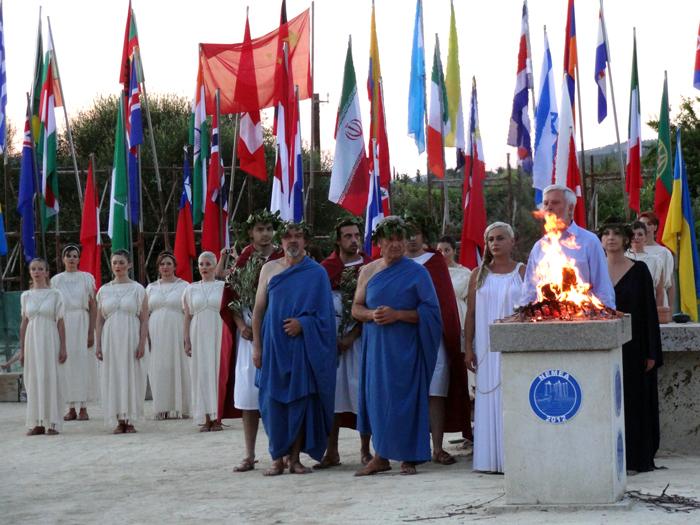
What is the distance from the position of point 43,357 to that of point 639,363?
7.31 metres

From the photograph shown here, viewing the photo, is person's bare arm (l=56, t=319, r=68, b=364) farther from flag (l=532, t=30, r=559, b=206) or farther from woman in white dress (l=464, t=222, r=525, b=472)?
flag (l=532, t=30, r=559, b=206)

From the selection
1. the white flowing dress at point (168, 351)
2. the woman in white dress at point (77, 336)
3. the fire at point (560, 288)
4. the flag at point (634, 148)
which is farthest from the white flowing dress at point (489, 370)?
the flag at point (634, 148)

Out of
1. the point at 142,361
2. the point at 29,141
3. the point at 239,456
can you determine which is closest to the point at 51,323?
the point at 142,361

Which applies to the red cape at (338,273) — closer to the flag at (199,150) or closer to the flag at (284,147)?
the flag at (284,147)

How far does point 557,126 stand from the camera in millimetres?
19828

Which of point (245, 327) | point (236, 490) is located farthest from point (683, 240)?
point (236, 490)

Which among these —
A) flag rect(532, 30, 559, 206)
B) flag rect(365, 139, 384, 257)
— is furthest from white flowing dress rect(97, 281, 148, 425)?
flag rect(532, 30, 559, 206)

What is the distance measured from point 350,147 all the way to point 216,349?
4243mm

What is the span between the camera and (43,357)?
1486 cm

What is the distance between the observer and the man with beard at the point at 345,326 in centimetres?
1098

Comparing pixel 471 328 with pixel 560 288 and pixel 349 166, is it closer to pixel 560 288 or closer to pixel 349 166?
pixel 560 288

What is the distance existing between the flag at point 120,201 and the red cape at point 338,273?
10.7 m

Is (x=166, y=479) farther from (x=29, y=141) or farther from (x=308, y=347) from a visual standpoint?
(x=29, y=141)

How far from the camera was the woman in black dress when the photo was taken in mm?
9680
